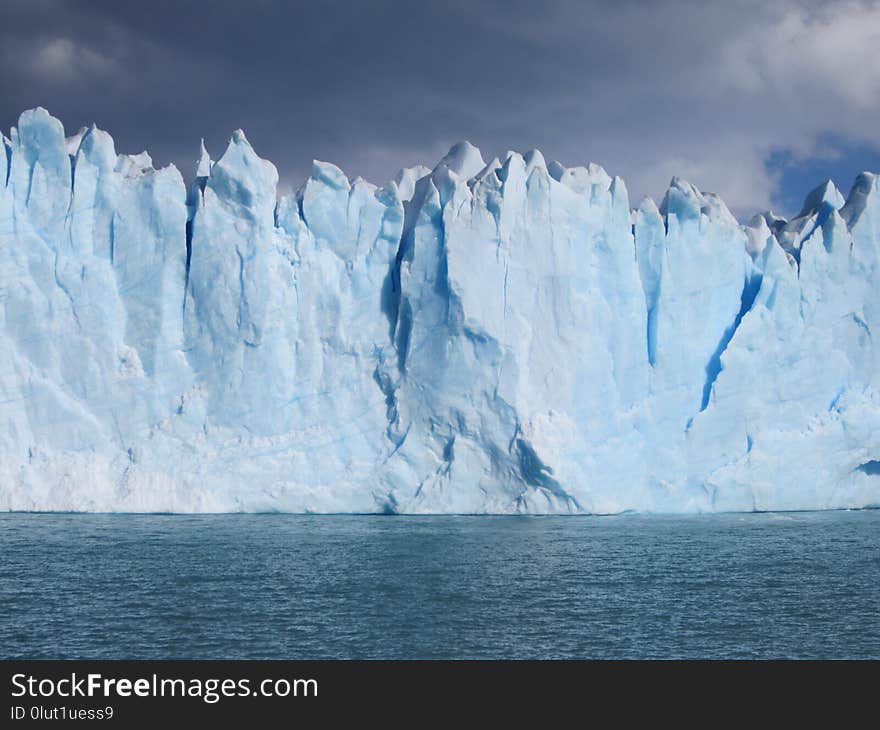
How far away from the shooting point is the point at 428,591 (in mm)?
11469

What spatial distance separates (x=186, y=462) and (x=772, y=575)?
34.0 feet

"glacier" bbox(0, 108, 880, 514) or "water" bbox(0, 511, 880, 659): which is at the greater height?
"glacier" bbox(0, 108, 880, 514)

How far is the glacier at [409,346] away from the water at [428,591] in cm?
175

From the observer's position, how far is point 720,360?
64.9 feet

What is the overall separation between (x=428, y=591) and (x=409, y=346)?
842cm

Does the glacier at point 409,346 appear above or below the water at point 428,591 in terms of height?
above

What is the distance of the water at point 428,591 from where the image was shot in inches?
363

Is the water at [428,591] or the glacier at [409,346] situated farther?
the glacier at [409,346]

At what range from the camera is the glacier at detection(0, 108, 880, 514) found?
60.7 feet

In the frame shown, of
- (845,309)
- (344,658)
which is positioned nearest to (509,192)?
(845,309)

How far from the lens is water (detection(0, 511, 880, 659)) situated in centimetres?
922

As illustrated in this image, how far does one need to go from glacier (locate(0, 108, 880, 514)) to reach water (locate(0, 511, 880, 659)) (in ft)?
5.73

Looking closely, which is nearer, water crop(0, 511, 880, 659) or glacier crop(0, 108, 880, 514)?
water crop(0, 511, 880, 659)
